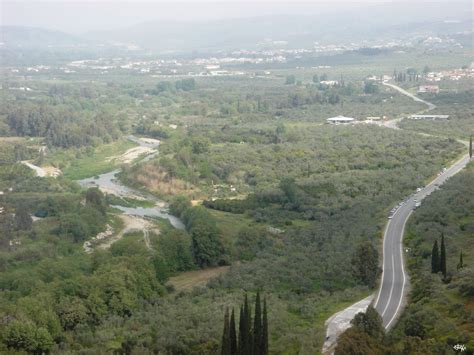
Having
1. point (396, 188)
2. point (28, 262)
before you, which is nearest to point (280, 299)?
point (28, 262)

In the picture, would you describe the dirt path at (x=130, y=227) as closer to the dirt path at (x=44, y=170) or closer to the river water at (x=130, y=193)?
the river water at (x=130, y=193)

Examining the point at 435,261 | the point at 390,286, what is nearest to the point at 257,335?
the point at 390,286

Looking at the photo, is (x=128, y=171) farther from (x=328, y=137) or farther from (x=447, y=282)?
(x=447, y=282)

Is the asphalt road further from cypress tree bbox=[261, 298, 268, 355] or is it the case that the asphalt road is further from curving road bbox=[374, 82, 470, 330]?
cypress tree bbox=[261, 298, 268, 355]

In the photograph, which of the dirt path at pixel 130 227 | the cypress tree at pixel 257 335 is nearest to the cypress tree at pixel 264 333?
the cypress tree at pixel 257 335

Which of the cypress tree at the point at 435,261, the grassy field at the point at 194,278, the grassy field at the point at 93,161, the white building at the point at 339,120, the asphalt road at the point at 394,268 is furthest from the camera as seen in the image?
the white building at the point at 339,120

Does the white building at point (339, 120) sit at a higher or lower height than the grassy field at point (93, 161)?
higher

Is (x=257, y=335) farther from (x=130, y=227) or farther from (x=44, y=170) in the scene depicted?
(x=44, y=170)
